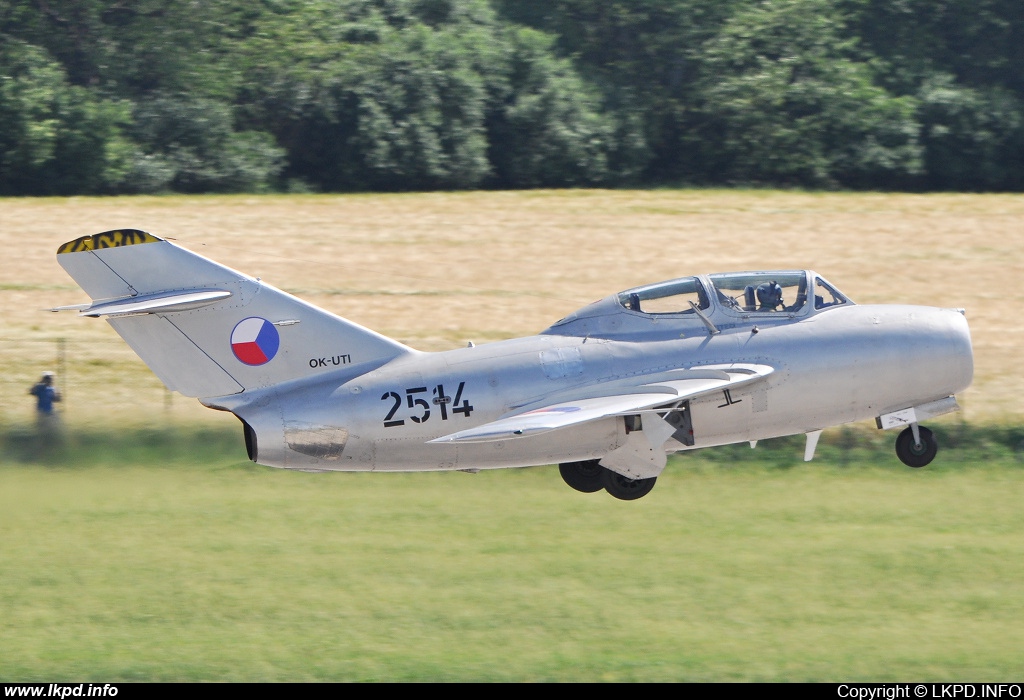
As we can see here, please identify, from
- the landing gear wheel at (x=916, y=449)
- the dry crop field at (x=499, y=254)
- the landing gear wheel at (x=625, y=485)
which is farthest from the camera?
the dry crop field at (x=499, y=254)

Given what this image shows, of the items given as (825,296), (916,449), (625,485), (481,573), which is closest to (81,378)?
(481,573)

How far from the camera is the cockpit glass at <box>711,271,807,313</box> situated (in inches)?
701

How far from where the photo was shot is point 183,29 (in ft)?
134

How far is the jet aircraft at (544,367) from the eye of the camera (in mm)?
17281

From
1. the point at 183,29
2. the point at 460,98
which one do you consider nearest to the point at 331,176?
the point at 460,98

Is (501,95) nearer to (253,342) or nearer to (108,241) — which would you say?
(253,342)

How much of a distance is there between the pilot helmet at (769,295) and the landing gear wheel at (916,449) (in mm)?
2782

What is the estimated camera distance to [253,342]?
17812 mm

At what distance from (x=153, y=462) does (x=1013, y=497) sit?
52.2ft

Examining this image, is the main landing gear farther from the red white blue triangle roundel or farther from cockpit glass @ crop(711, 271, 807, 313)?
the red white blue triangle roundel

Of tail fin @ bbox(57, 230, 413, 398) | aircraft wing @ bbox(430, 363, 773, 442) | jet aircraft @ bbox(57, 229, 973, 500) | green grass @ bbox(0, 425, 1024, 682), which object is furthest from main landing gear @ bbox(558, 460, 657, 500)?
green grass @ bbox(0, 425, 1024, 682)

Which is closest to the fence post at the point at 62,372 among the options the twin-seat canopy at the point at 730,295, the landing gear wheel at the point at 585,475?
the landing gear wheel at the point at 585,475

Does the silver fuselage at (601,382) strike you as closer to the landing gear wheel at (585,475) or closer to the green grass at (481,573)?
the landing gear wheel at (585,475)

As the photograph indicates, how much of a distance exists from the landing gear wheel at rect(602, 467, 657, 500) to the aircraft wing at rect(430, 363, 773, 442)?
1.47 metres
